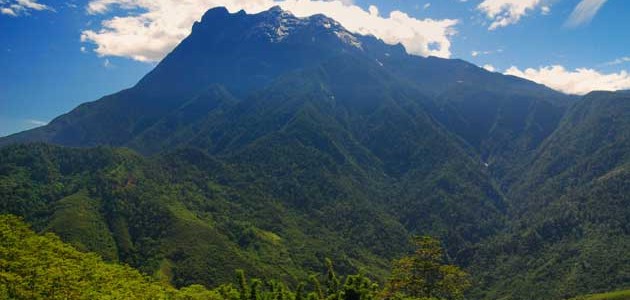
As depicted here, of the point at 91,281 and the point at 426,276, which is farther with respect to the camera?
the point at 426,276

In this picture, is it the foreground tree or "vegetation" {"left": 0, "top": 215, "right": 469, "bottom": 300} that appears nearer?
"vegetation" {"left": 0, "top": 215, "right": 469, "bottom": 300}

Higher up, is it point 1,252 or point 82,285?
point 1,252

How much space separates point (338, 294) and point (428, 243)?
2503cm

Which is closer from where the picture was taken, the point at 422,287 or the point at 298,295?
the point at 298,295

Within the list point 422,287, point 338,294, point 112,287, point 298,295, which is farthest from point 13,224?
point 422,287

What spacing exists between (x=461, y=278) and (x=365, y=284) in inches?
1118

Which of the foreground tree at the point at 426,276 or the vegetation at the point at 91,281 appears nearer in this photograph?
the vegetation at the point at 91,281

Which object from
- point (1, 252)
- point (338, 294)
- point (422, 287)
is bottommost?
point (422, 287)

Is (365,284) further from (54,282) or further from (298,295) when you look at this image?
(54,282)

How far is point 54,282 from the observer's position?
211ft

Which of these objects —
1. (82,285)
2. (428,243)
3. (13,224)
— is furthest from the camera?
(13,224)

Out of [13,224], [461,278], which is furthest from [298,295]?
[13,224]

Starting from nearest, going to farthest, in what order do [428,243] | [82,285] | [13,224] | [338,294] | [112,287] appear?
1. [338,294]
2. [82,285]
3. [112,287]
4. [428,243]
5. [13,224]

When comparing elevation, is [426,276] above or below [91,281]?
below
